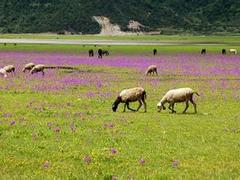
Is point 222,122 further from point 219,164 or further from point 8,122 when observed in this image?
point 8,122

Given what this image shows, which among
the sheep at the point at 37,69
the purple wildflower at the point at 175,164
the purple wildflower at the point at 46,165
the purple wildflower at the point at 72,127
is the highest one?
the sheep at the point at 37,69

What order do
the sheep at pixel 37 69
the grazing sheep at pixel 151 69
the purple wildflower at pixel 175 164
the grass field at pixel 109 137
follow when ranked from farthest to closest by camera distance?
the grazing sheep at pixel 151 69 → the sheep at pixel 37 69 → the purple wildflower at pixel 175 164 → the grass field at pixel 109 137

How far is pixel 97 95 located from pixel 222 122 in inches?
405

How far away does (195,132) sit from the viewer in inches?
744

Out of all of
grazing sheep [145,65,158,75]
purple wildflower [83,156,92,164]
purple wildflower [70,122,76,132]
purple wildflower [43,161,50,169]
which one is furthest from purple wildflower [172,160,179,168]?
grazing sheep [145,65,158,75]

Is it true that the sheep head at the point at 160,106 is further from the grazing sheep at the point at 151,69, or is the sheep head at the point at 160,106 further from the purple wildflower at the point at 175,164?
the grazing sheep at the point at 151,69

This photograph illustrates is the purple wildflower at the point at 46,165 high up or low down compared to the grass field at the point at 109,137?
down

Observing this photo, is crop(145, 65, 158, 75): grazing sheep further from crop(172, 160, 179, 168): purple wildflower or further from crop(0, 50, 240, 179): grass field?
crop(172, 160, 179, 168): purple wildflower

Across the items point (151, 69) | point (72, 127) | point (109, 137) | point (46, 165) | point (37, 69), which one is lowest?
point (46, 165)

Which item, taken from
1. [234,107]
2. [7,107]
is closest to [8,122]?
[7,107]

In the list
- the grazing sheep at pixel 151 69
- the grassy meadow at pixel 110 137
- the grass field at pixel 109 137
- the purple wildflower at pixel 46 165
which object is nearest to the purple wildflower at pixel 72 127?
the grass field at pixel 109 137

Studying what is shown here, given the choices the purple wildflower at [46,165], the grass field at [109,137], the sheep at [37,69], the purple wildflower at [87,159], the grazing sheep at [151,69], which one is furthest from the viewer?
the grazing sheep at [151,69]

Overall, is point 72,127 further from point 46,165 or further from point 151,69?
point 151,69

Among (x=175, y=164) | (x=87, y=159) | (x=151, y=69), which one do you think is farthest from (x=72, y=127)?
(x=151, y=69)
